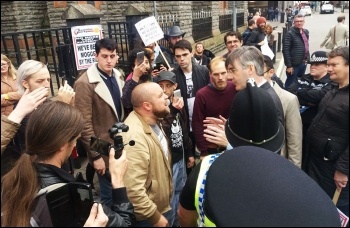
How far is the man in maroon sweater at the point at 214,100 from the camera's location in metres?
3.37

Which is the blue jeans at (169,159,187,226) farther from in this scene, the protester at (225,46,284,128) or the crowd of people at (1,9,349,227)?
the protester at (225,46,284,128)

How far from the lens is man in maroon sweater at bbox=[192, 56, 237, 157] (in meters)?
3.37

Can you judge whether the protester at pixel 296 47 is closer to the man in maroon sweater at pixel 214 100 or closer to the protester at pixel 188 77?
the protester at pixel 188 77

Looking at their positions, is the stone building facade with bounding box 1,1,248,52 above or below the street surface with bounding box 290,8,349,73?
above

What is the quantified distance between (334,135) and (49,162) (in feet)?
7.08

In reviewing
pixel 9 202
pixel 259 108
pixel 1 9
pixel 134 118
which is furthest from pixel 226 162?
pixel 1 9

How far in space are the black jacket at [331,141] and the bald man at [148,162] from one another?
52.1 inches

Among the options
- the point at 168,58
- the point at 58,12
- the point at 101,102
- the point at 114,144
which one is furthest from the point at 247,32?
the point at 58,12

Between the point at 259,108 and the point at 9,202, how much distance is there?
1.04 metres

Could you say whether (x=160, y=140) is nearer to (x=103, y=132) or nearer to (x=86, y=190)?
(x=103, y=132)

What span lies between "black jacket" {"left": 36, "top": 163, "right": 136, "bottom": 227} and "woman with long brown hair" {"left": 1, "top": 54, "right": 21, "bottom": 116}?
151 centimetres

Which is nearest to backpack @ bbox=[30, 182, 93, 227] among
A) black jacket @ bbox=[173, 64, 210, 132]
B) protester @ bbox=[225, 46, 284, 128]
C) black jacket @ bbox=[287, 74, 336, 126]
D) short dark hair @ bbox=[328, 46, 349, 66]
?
protester @ bbox=[225, 46, 284, 128]

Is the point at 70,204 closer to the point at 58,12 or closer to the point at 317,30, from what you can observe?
the point at 58,12

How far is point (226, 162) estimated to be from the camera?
87 cm
